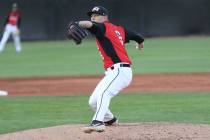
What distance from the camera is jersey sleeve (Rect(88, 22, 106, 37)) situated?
8219 mm

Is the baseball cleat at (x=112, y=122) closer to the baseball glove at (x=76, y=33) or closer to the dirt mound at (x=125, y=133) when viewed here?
the dirt mound at (x=125, y=133)

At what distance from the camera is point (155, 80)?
16.2 m

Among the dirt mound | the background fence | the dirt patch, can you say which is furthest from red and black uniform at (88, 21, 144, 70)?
the background fence

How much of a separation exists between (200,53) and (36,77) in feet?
29.8

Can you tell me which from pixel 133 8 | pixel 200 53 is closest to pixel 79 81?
pixel 200 53

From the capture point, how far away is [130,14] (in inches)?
1421

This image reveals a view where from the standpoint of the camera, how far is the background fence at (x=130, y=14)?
3566 centimetres

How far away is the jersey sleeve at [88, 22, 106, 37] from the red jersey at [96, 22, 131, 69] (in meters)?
0.05

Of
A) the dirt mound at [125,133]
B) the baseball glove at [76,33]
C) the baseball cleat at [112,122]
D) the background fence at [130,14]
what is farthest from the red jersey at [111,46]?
the background fence at [130,14]

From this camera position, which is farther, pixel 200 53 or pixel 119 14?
pixel 119 14

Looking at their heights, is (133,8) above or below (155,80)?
above

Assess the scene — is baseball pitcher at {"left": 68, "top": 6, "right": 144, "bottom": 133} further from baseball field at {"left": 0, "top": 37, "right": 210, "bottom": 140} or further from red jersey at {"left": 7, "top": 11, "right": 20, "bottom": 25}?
red jersey at {"left": 7, "top": 11, "right": 20, "bottom": 25}

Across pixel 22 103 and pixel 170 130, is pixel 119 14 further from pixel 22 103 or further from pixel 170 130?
pixel 170 130

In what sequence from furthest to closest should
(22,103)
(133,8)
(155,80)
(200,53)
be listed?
(133,8) → (200,53) → (155,80) → (22,103)
